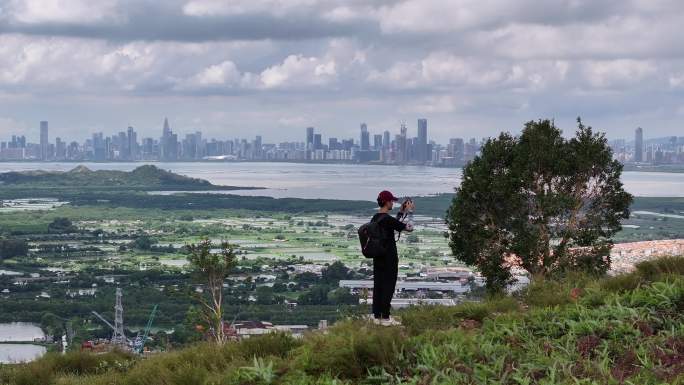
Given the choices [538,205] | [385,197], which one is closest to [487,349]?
[385,197]

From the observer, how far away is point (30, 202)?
131m

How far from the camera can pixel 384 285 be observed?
8.47 meters

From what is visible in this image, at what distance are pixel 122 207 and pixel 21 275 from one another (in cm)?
6420

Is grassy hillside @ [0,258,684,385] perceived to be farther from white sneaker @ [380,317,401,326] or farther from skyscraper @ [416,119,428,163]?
skyscraper @ [416,119,428,163]

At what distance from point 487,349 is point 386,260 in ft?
8.07

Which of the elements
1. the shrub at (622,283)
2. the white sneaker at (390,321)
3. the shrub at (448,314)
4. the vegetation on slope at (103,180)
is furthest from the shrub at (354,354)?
the vegetation on slope at (103,180)

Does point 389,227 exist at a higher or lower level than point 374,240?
higher

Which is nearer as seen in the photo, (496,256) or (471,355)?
(471,355)

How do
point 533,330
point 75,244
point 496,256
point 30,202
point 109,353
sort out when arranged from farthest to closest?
1. point 30,202
2. point 75,244
3. point 496,256
4. point 109,353
5. point 533,330

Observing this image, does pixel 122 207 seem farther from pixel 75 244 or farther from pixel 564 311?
pixel 564 311

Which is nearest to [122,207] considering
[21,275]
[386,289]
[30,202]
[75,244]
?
[30,202]

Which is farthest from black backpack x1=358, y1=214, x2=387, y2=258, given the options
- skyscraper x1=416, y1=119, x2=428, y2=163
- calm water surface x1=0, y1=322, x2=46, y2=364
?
skyscraper x1=416, y1=119, x2=428, y2=163

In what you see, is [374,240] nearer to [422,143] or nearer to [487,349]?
[487,349]

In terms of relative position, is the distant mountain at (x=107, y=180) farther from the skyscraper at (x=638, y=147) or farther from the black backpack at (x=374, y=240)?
the black backpack at (x=374, y=240)
